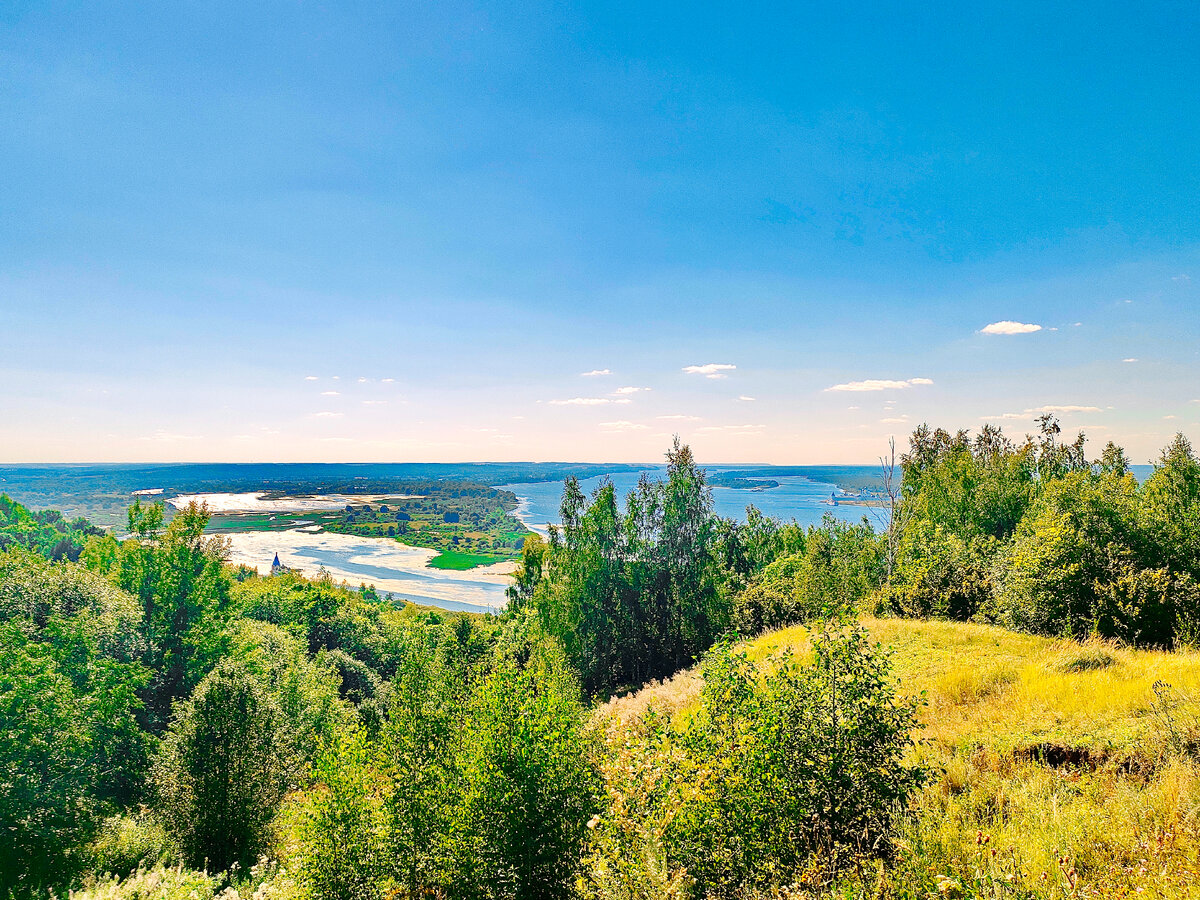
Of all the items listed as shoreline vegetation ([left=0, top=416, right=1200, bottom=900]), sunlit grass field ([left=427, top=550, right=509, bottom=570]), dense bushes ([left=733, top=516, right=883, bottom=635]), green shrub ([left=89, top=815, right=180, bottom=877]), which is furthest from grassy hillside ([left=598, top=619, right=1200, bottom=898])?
sunlit grass field ([left=427, top=550, right=509, bottom=570])

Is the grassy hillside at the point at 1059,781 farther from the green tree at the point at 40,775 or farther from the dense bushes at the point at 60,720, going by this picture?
the dense bushes at the point at 60,720

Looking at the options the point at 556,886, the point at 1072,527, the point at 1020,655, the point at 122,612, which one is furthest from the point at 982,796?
the point at 122,612

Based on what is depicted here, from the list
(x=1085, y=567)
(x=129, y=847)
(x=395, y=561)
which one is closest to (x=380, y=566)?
(x=395, y=561)

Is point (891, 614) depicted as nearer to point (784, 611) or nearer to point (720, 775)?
point (784, 611)

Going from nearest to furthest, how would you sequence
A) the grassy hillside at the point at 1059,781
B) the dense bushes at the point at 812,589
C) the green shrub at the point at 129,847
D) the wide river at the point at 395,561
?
the grassy hillside at the point at 1059,781
the green shrub at the point at 129,847
the dense bushes at the point at 812,589
the wide river at the point at 395,561

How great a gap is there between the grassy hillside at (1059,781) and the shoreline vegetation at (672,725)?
0.17ft

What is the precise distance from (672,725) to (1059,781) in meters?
5.52

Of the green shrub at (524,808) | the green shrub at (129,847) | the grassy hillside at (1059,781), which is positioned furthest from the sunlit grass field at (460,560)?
the grassy hillside at (1059,781)

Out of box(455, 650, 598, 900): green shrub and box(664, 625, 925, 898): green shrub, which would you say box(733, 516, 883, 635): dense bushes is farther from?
box(664, 625, 925, 898): green shrub

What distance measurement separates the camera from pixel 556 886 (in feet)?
29.1

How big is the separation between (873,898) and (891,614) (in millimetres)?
20993

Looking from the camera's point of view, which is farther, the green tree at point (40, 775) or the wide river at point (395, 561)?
the wide river at point (395, 561)

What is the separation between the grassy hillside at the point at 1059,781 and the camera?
530cm

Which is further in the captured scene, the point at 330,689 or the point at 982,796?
the point at 330,689
